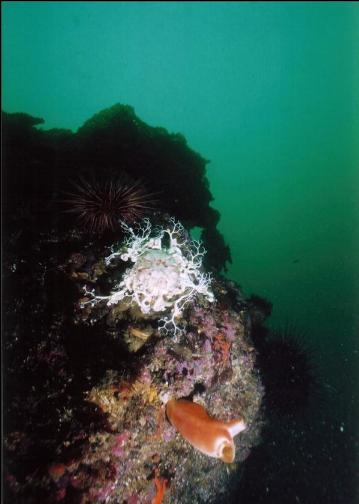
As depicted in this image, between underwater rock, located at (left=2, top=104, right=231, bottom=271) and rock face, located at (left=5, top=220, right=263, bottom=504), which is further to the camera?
underwater rock, located at (left=2, top=104, right=231, bottom=271)

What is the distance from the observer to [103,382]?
12.0 ft

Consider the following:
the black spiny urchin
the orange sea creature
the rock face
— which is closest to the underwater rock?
the black spiny urchin

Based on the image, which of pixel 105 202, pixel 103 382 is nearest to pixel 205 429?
pixel 103 382

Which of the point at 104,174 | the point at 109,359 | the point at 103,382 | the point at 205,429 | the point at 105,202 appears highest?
the point at 104,174

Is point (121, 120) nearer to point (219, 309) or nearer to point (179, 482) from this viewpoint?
point (219, 309)

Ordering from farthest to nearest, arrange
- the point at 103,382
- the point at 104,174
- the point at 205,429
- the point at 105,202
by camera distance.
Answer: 1. the point at 104,174
2. the point at 105,202
3. the point at 103,382
4. the point at 205,429

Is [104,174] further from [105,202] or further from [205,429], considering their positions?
[205,429]

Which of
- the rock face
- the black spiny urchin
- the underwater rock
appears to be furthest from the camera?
the underwater rock

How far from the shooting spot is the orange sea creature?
132 inches

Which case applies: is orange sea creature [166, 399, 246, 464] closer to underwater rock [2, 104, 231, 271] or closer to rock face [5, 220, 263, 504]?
rock face [5, 220, 263, 504]

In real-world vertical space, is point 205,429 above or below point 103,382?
below

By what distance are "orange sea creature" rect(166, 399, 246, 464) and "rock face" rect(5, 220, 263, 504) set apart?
0.21 meters

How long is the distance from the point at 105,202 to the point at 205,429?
3039 millimetres

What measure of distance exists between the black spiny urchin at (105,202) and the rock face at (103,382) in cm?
39
